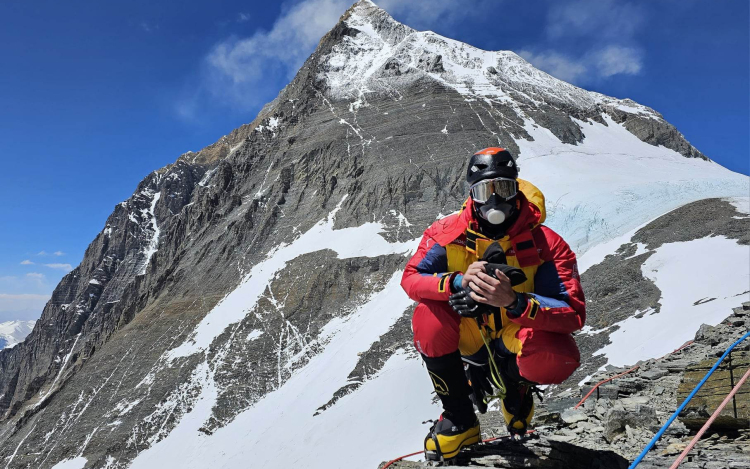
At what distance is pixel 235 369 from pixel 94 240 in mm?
76644

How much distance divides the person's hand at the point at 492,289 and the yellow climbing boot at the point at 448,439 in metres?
1.58

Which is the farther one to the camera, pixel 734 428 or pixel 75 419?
pixel 75 419

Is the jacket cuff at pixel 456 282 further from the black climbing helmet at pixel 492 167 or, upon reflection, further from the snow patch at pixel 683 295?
the snow patch at pixel 683 295

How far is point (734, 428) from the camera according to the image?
4.18m

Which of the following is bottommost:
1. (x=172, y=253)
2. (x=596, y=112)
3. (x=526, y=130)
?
(x=172, y=253)

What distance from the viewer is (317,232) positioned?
44.6 m

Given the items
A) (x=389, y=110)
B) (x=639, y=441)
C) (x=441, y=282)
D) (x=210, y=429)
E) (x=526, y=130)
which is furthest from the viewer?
(x=389, y=110)

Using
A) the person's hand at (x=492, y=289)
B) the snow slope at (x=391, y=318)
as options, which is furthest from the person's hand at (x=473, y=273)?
the snow slope at (x=391, y=318)

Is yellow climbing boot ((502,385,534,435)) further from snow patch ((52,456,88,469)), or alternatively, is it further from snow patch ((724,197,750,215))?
snow patch ((52,456,88,469))

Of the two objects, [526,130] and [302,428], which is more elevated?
[526,130]

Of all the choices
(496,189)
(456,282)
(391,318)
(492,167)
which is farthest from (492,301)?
(391,318)

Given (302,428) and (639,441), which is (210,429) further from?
(639,441)

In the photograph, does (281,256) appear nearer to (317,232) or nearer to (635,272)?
(317,232)

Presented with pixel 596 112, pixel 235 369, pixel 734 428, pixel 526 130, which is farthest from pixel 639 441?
pixel 596 112
